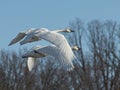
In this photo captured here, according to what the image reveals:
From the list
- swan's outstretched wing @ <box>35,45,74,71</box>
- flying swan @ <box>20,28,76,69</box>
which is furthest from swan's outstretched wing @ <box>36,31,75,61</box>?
swan's outstretched wing @ <box>35,45,74,71</box>

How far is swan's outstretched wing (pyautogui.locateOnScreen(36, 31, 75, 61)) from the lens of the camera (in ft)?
83.1

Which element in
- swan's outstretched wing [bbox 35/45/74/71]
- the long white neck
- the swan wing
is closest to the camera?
swan's outstretched wing [bbox 35/45/74/71]

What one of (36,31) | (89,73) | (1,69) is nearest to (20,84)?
(1,69)

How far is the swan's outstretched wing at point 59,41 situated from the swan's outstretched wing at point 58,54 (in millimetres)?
204

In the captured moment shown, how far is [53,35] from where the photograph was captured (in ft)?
88.5

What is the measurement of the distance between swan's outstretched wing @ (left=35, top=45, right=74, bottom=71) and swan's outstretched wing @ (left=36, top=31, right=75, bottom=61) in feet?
0.67

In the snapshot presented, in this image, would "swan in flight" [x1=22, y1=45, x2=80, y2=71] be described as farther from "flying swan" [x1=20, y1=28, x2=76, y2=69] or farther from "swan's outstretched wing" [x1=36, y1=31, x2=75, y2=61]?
"swan's outstretched wing" [x1=36, y1=31, x2=75, y2=61]

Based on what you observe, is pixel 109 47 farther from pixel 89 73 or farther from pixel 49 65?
pixel 49 65

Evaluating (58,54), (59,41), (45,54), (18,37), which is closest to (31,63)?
(18,37)

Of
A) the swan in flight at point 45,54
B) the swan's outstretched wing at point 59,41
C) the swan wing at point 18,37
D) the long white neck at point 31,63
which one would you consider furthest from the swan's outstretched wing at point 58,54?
the long white neck at point 31,63

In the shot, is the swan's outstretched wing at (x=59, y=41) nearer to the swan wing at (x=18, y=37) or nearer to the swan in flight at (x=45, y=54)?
the swan in flight at (x=45, y=54)

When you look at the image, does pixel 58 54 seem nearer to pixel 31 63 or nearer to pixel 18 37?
pixel 18 37

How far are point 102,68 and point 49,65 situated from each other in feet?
A: 23.2

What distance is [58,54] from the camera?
2603 centimetres
